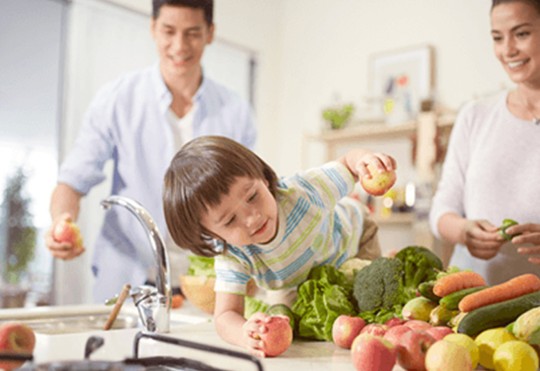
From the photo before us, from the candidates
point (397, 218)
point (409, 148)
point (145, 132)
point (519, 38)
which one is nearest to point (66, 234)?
point (145, 132)

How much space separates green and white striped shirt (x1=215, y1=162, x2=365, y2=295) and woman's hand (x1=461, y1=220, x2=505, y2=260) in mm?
338

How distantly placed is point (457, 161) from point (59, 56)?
2378 mm

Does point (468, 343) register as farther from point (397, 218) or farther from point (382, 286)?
point (397, 218)

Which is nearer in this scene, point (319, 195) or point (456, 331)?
point (456, 331)

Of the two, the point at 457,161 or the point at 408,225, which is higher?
the point at 457,161

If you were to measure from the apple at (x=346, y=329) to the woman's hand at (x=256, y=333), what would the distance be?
13cm

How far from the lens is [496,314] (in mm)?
869

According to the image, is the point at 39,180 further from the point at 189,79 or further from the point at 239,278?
the point at 239,278

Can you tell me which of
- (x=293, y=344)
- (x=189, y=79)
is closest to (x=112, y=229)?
(x=189, y=79)

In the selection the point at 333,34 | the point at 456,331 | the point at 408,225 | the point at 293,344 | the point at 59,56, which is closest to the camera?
the point at 456,331

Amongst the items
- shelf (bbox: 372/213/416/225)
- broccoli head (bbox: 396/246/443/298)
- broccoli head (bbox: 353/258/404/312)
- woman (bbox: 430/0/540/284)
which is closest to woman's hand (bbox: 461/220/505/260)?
woman (bbox: 430/0/540/284)

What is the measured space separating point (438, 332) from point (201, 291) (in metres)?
0.65

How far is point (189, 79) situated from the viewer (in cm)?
187

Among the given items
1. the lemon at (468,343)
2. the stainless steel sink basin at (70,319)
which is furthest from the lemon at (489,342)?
the stainless steel sink basin at (70,319)
